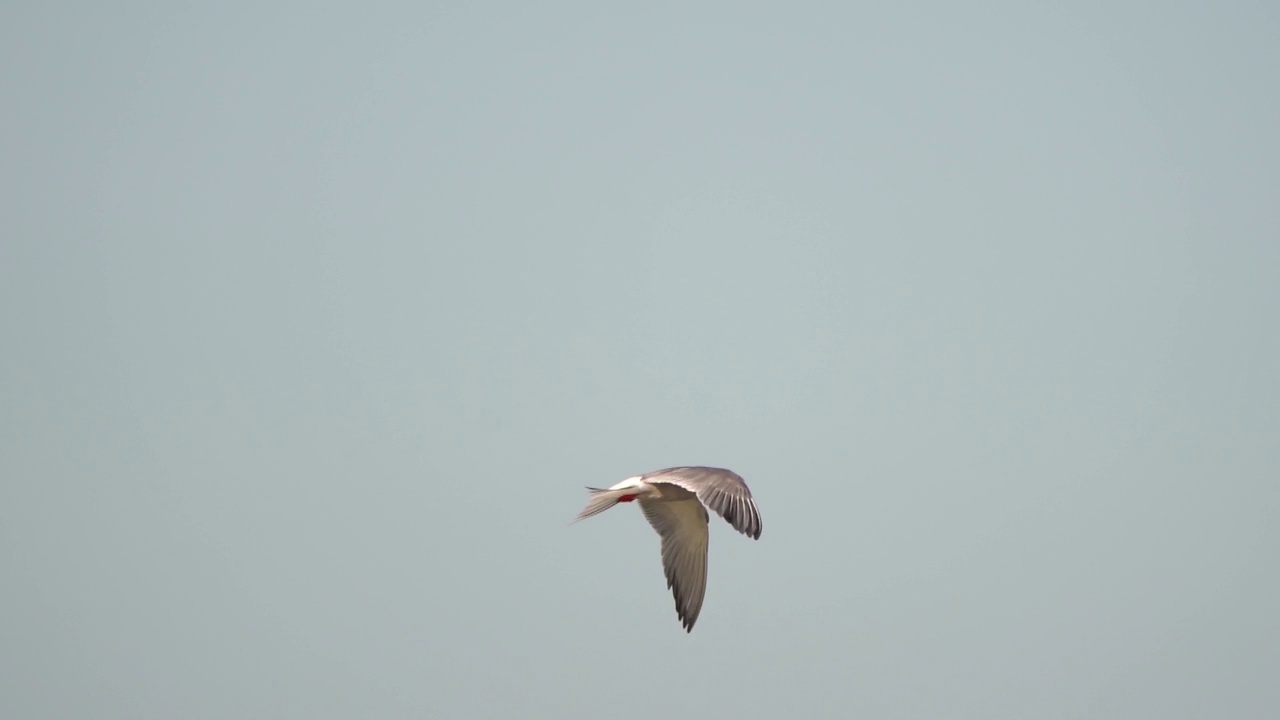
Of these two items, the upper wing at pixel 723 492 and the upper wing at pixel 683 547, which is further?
the upper wing at pixel 683 547

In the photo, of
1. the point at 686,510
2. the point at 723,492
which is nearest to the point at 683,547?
the point at 686,510

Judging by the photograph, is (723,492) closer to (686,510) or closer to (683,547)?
(686,510)

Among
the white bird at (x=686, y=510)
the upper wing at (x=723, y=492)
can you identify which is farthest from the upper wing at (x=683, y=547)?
the upper wing at (x=723, y=492)

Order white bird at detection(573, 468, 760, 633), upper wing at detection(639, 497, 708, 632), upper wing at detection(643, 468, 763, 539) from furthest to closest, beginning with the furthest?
upper wing at detection(639, 497, 708, 632)
white bird at detection(573, 468, 760, 633)
upper wing at detection(643, 468, 763, 539)

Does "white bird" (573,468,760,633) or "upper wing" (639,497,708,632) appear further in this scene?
"upper wing" (639,497,708,632)

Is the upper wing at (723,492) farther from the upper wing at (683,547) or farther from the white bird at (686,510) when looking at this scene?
the upper wing at (683,547)

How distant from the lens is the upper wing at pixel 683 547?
34.7 feet

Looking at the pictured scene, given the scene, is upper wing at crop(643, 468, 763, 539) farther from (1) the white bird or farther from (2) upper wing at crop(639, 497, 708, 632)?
(2) upper wing at crop(639, 497, 708, 632)

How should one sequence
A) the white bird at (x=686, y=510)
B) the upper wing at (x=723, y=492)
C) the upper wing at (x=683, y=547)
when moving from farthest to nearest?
the upper wing at (x=683, y=547) → the white bird at (x=686, y=510) → the upper wing at (x=723, y=492)

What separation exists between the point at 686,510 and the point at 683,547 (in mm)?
294

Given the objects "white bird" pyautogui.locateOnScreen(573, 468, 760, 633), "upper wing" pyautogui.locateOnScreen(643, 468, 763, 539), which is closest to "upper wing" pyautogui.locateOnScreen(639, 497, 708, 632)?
"white bird" pyautogui.locateOnScreen(573, 468, 760, 633)

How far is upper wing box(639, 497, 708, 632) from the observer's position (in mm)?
10586

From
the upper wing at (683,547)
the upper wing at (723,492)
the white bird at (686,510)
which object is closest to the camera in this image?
the upper wing at (723,492)

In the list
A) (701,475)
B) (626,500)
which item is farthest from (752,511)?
(626,500)
